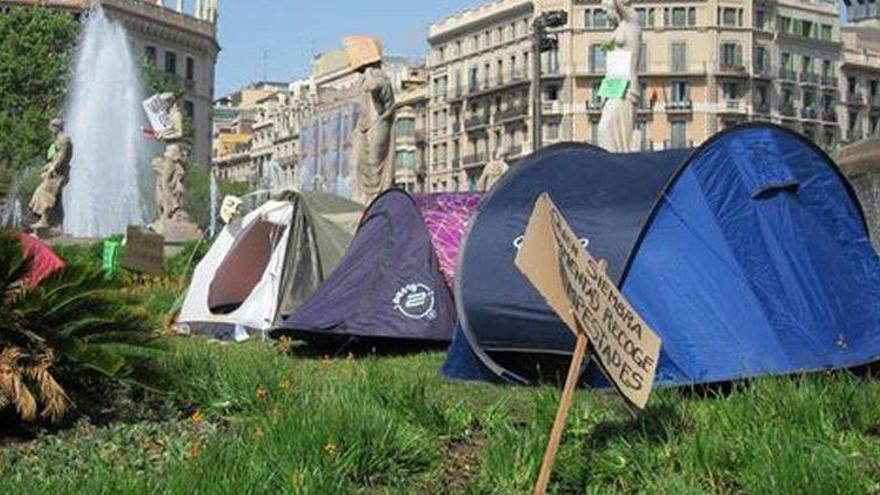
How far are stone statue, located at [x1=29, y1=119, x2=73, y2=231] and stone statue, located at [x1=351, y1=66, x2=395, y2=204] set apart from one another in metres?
13.4

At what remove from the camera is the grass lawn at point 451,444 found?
6.12 meters

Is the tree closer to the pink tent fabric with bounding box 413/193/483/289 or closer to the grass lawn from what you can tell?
the pink tent fabric with bounding box 413/193/483/289

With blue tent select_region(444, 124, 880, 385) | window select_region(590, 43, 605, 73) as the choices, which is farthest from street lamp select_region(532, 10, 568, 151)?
window select_region(590, 43, 605, 73)

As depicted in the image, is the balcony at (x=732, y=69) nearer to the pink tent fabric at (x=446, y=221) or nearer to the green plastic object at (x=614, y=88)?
the green plastic object at (x=614, y=88)

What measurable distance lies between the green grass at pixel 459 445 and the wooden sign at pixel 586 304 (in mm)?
466

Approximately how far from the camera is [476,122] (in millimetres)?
101562

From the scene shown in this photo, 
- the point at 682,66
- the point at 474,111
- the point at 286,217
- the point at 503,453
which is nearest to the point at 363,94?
the point at 286,217

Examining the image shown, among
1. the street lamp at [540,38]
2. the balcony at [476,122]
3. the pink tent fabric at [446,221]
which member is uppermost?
the balcony at [476,122]

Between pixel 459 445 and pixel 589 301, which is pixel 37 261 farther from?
pixel 589 301

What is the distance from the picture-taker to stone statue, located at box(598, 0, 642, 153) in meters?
16.6

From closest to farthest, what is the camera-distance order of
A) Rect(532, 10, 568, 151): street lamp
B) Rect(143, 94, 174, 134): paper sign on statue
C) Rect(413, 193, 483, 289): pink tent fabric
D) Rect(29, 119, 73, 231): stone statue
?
Rect(413, 193, 483, 289): pink tent fabric < Rect(532, 10, 568, 151): street lamp < Rect(29, 119, 73, 231): stone statue < Rect(143, 94, 174, 134): paper sign on statue

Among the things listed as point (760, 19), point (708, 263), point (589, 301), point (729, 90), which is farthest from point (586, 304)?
point (760, 19)

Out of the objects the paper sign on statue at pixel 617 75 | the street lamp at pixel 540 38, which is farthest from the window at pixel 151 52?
the paper sign on statue at pixel 617 75

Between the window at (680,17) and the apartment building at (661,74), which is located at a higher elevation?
the window at (680,17)
